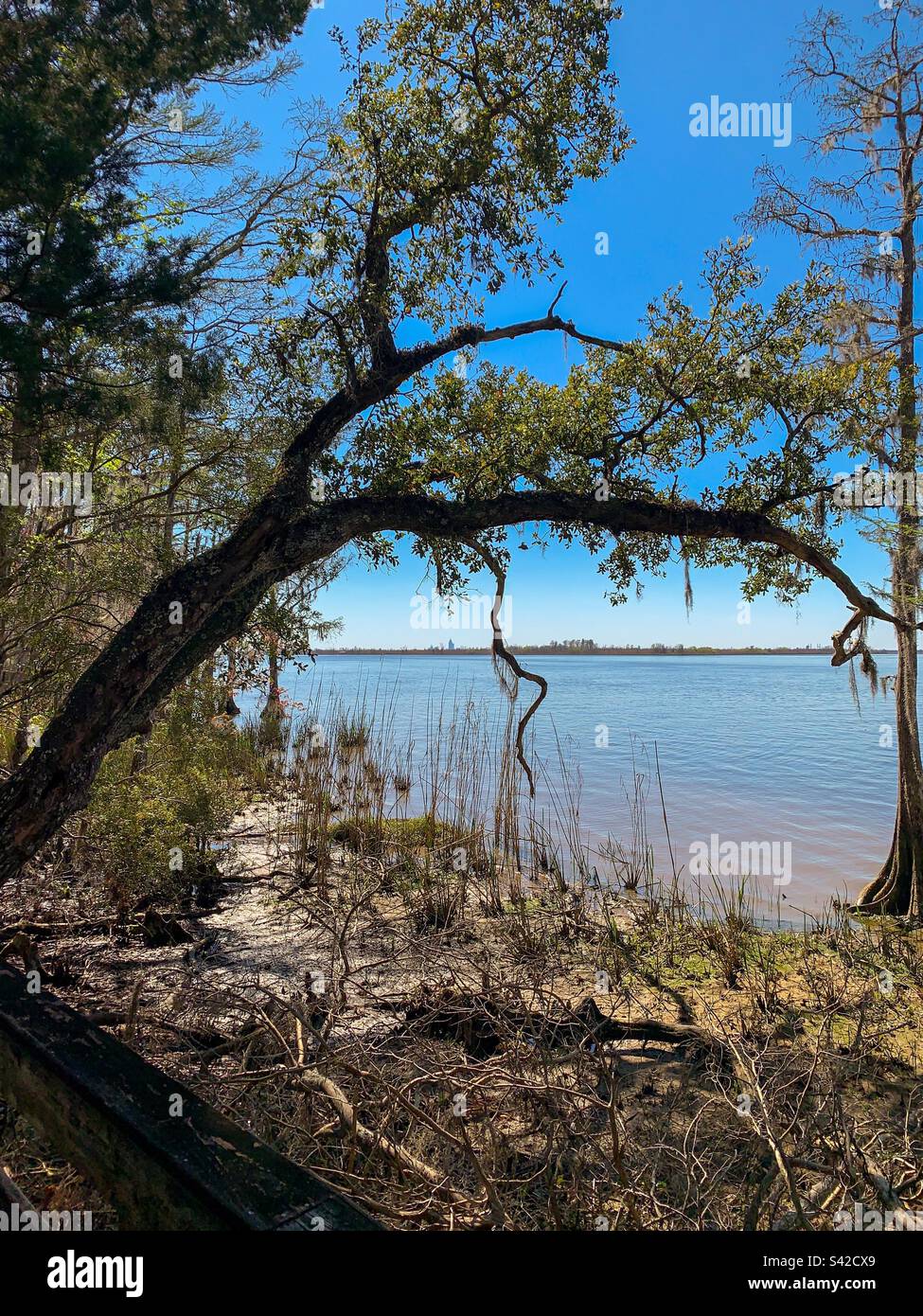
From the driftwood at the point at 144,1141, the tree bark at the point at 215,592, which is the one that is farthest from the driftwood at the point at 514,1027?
the tree bark at the point at 215,592

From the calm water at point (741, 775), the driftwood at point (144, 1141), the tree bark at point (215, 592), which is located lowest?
the calm water at point (741, 775)

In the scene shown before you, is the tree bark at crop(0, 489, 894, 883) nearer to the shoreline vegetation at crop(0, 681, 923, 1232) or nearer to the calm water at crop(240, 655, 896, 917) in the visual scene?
the shoreline vegetation at crop(0, 681, 923, 1232)

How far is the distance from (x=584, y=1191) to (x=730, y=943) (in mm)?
3787

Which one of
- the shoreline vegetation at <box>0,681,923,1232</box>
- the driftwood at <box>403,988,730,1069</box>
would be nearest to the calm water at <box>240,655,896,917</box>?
the shoreline vegetation at <box>0,681,923,1232</box>

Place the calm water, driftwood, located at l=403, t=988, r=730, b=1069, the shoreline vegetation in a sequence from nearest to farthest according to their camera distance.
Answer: the shoreline vegetation < driftwood, located at l=403, t=988, r=730, b=1069 < the calm water

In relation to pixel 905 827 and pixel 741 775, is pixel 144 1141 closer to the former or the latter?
pixel 905 827

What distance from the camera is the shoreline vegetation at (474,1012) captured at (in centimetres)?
277

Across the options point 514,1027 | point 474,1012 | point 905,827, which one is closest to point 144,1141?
point 474,1012

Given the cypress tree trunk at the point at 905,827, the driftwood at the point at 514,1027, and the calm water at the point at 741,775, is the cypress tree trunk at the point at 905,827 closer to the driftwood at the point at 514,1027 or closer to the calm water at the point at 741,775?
the calm water at the point at 741,775

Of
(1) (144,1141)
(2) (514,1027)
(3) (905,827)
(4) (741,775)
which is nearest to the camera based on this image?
(1) (144,1141)

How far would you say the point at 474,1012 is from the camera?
4.03 meters

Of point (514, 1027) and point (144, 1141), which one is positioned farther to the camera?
point (514, 1027)

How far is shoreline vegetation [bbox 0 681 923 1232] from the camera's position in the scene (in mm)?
2770
